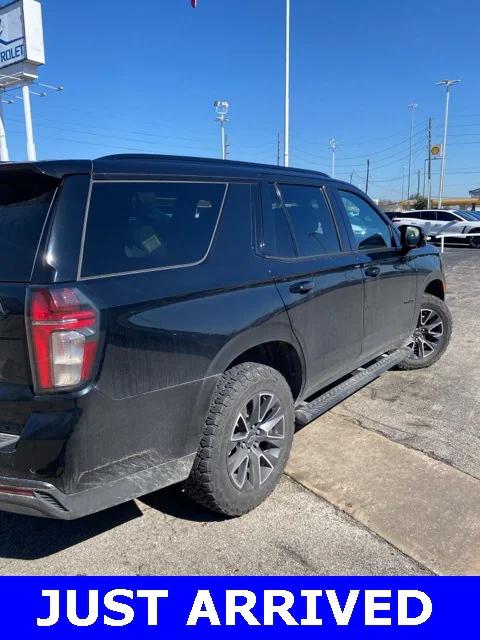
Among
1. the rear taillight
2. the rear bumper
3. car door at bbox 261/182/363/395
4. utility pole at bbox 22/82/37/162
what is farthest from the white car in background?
the rear taillight

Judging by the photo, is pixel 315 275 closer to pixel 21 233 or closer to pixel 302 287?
pixel 302 287

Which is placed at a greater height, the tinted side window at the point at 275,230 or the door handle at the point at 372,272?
the tinted side window at the point at 275,230

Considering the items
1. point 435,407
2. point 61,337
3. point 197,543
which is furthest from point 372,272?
point 61,337

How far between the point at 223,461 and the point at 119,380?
79cm

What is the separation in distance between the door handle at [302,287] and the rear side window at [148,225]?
2.13 feet

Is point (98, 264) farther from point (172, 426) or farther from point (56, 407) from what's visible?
point (172, 426)

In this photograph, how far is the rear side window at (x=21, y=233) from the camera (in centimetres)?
209

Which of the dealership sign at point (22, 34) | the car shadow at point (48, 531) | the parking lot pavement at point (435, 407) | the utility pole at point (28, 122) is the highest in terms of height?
the dealership sign at point (22, 34)

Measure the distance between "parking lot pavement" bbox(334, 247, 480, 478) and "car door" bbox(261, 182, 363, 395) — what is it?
2.05ft

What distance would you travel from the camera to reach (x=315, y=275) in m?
3.34

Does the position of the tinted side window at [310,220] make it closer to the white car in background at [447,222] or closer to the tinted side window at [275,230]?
the tinted side window at [275,230]

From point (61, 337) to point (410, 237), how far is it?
3.55 meters

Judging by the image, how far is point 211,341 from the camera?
98.5 inches

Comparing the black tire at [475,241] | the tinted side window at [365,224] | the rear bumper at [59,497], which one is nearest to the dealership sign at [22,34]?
the black tire at [475,241]
